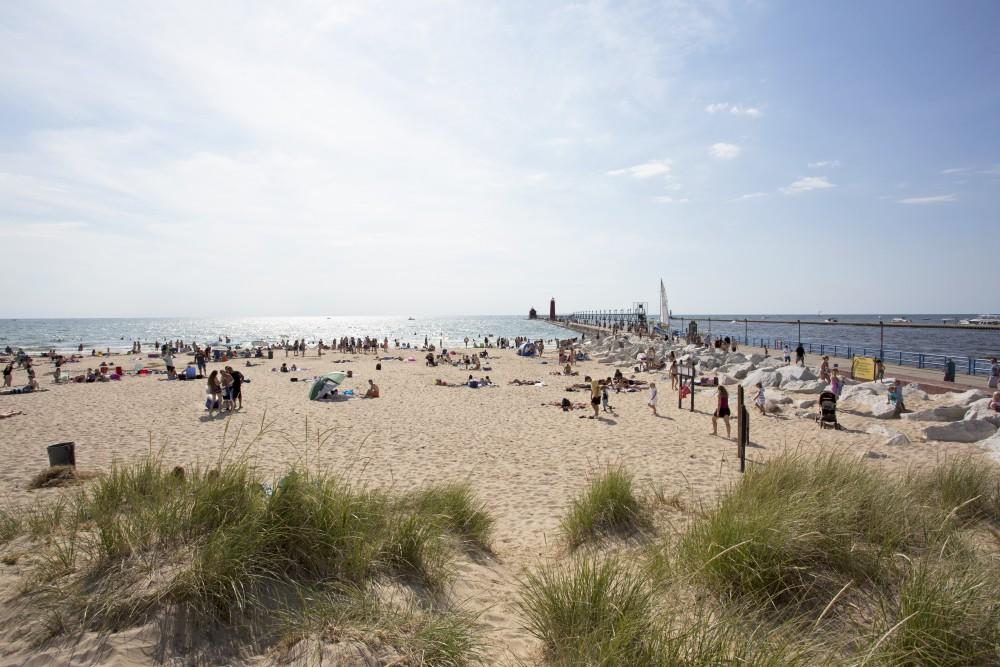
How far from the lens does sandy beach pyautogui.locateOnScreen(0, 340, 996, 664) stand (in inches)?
213

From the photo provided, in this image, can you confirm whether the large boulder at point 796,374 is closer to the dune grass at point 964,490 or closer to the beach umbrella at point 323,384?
the dune grass at point 964,490

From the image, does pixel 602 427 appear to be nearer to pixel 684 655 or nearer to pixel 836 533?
pixel 836 533

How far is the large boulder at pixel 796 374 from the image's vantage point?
15312 millimetres

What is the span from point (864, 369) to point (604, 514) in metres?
15.8

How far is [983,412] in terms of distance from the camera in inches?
392

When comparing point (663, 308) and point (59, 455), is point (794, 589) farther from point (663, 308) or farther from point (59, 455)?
point (663, 308)

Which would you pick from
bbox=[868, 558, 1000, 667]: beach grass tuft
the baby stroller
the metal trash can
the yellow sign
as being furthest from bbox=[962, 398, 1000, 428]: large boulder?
the metal trash can

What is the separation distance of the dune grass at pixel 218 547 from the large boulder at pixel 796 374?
47.8 feet

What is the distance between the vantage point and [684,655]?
2.39 meters

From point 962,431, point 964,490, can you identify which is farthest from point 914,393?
point 964,490

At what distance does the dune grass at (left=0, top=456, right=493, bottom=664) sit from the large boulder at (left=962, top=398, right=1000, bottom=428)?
37.1 ft

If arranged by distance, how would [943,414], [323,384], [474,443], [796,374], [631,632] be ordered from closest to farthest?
[631,632] → [474,443] → [943,414] → [796,374] → [323,384]

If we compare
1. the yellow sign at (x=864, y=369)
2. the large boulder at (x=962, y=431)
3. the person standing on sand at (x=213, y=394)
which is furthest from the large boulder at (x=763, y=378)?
the person standing on sand at (x=213, y=394)

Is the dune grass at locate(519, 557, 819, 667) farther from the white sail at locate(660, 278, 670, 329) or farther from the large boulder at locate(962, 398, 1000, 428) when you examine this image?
the white sail at locate(660, 278, 670, 329)
